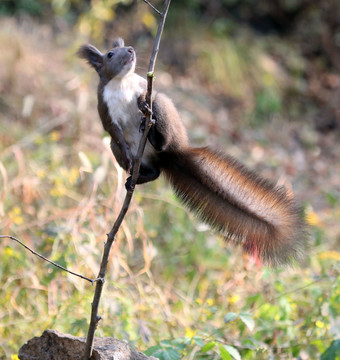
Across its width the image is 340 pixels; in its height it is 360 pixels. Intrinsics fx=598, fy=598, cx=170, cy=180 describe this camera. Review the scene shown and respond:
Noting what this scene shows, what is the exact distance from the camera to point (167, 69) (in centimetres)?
823

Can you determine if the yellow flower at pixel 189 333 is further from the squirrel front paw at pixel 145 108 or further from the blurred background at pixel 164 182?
the squirrel front paw at pixel 145 108

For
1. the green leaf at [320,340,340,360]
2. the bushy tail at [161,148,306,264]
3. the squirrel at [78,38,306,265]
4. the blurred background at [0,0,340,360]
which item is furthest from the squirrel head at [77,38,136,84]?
the green leaf at [320,340,340,360]

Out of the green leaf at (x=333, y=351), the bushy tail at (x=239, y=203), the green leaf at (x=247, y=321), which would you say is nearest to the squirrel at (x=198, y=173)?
the bushy tail at (x=239, y=203)

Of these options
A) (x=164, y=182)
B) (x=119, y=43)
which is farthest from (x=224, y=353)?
(x=164, y=182)

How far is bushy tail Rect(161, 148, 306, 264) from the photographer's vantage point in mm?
2055

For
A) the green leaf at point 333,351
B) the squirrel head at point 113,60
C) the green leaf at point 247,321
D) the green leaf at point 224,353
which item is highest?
the squirrel head at point 113,60

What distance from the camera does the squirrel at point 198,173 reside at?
6.80ft

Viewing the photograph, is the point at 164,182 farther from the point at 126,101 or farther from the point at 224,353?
the point at 224,353

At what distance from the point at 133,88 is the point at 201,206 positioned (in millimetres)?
523

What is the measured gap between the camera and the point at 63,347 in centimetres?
215

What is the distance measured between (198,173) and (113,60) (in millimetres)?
540

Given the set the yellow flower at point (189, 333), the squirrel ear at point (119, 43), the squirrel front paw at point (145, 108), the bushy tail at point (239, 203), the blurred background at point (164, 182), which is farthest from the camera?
the blurred background at point (164, 182)

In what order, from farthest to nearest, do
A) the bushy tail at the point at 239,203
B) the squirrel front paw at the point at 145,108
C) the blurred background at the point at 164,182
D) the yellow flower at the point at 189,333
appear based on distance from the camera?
the blurred background at the point at 164,182 → the yellow flower at the point at 189,333 → the bushy tail at the point at 239,203 → the squirrel front paw at the point at 145,108

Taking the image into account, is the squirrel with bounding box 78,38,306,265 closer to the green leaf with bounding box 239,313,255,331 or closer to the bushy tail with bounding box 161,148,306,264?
the bushy tail with bounding box 161,148,306,264
